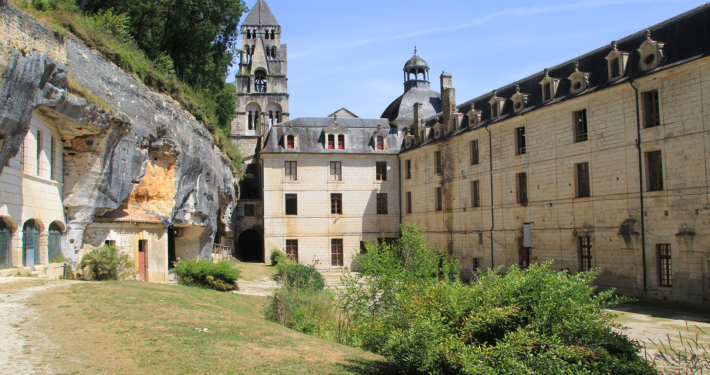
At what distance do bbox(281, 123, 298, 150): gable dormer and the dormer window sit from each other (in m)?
12.8

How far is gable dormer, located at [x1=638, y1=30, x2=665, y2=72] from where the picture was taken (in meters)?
17.9

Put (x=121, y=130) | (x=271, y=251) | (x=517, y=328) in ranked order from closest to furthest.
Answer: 1. (x=517, y=328)
2. (x=121, y=130)
3. (x=271, y=251)

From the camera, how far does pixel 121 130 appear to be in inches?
644

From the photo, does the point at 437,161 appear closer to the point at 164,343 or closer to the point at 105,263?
the point at 105,263

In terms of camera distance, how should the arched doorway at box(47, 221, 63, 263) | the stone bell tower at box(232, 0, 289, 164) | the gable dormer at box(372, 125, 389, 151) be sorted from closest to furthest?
the arched doorway at box(47, 221, 63, 263) < the gable dormer at box(372, 125, 389, 151) < the stone bell tower at box(232, 0, 289, 164)

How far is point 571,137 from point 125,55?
58.4 ft

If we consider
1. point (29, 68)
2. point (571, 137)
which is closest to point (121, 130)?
point (29, 68)

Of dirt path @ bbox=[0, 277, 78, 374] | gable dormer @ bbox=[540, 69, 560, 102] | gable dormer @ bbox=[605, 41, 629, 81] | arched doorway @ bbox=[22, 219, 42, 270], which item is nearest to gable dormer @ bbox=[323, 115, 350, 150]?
gable dormer @ bbox=[540, 69, 560, 102]

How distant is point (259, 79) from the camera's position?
62.5 m

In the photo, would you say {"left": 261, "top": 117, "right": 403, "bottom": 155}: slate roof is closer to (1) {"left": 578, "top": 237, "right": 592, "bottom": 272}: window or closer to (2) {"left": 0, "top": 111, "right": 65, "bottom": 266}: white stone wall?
(1) {"left": 578, "top": 237, "right": 592, "bottom": 272}: window

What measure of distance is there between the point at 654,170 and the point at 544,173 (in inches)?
200

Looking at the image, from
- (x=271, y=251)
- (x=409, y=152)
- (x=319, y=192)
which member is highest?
(x=409, y=152)

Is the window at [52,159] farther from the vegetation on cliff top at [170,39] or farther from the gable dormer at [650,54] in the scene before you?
the gable dormer at [650,54]

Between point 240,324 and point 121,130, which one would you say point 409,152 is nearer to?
point 121,130
